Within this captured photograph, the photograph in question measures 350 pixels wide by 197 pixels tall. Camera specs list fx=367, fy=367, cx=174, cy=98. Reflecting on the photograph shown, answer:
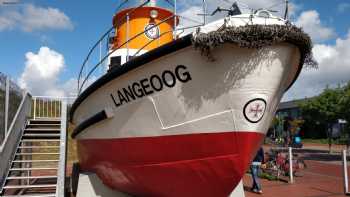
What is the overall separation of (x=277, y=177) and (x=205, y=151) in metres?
7.25

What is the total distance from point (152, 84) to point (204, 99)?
2.59 feet

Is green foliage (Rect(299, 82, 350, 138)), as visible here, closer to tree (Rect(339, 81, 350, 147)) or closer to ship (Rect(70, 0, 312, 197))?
tree (Rect(339, 81, 350, 147))

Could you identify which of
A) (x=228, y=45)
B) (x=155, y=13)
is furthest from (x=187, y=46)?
(x=155, y=13)

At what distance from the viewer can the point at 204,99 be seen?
475 centimetres

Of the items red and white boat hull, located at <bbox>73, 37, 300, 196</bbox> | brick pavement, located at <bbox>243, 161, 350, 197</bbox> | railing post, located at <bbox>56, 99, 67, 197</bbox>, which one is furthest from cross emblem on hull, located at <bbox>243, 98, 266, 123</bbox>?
brick pavement, located at <bbox>243, 161, 350, 197</bbox>

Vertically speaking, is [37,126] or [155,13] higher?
[155,13]

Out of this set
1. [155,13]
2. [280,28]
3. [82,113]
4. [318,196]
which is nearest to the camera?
[280,28]

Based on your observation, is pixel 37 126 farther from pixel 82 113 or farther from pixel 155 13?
pixel 155 13

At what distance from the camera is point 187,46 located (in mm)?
4695

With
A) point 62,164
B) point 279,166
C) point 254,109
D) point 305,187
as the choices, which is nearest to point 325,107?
point 279,166

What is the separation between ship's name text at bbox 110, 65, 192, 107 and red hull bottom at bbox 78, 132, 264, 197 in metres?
0.64

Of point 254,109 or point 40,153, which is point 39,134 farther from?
point 254,109

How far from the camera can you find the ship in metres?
4.54

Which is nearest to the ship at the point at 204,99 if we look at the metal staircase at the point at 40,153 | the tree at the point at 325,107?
the metal staircase at the point at 40,153
